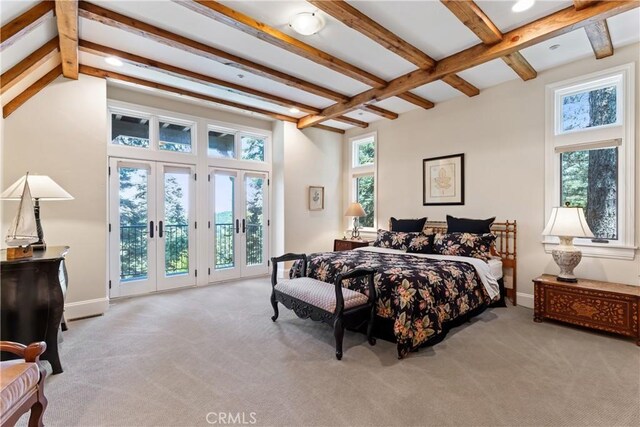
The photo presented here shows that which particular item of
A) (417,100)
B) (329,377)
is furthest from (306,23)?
(329,377)

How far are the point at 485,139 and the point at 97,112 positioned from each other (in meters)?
5.16

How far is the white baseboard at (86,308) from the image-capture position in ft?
11.7

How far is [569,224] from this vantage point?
3.24 m

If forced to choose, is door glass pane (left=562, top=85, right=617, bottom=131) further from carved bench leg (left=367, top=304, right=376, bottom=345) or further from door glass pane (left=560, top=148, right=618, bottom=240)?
carved bench leg (left=367, top=304, right=376, bottom=345)

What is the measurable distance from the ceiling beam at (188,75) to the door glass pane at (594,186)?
367 cm

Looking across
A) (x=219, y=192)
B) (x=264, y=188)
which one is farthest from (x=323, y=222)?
(x=219, y=192)

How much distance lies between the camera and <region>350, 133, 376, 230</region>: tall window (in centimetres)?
603

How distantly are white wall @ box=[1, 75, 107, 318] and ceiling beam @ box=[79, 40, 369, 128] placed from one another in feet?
2.46

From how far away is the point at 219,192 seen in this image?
529 centimetres

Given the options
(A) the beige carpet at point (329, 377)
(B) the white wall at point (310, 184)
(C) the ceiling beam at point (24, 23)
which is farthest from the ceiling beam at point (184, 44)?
(A) the beige carpet at point (329, 377)

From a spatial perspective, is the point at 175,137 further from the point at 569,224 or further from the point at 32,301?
the point at 569,224

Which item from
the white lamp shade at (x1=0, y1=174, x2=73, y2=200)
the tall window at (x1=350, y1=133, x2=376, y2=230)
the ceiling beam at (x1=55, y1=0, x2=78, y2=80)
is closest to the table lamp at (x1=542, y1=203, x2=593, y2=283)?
the tall window at (x1=350, y1=133, x2=376, y2=230)

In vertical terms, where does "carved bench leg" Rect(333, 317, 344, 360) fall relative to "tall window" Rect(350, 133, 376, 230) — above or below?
below

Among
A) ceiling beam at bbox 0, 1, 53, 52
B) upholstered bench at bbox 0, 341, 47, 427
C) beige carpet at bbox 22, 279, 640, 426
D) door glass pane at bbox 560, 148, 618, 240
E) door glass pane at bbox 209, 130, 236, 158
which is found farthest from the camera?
door glass pane at bbox 209, 130, 236, 158
